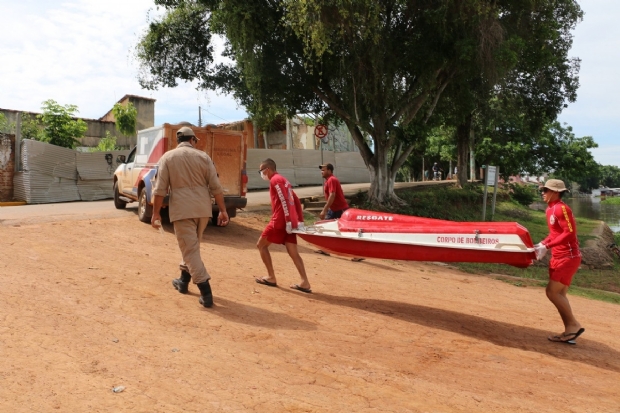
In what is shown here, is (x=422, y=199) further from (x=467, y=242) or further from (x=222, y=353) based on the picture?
(x=222, y=353)

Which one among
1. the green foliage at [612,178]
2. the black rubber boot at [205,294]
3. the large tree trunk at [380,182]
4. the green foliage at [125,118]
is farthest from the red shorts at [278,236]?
the green foliage at [612,178]

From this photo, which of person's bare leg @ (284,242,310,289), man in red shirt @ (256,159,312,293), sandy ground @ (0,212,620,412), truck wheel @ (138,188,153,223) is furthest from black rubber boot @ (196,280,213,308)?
truck wheel @ (138,188,153,223)

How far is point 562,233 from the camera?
19.1 feet

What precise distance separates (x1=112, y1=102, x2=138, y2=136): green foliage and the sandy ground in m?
24.6

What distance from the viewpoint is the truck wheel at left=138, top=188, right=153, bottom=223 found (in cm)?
1127

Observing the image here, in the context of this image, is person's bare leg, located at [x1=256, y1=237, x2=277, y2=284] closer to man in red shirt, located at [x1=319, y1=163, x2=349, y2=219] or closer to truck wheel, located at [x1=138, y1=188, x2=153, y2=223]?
man in red shirt, located at [x1=319, y1=163, x2=349, y2=219]

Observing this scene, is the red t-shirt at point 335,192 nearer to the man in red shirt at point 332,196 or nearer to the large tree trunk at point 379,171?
the man in red shirt at point 332,196

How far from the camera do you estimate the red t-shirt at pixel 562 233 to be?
227 inches

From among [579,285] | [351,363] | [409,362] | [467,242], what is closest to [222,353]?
[351,363]

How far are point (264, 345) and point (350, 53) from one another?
13.0 metres

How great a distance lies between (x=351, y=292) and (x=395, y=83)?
1184cm

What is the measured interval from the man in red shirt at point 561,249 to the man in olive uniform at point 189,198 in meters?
3.63

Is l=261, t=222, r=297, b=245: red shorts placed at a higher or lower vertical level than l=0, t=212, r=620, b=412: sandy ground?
higher

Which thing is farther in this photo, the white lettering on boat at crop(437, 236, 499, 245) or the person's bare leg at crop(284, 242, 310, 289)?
the person's bare leg at crop(284, 242, 310, 289)
